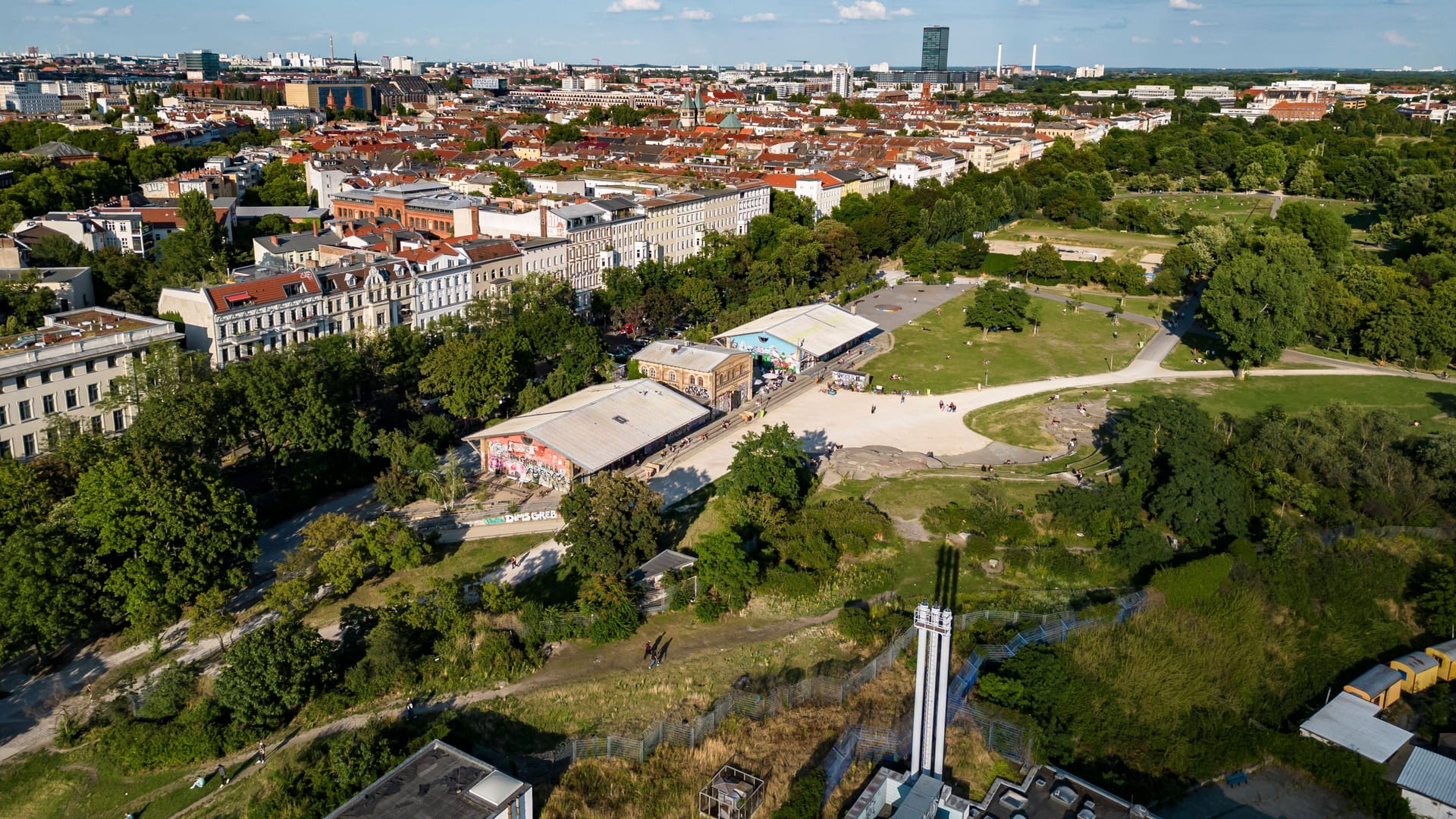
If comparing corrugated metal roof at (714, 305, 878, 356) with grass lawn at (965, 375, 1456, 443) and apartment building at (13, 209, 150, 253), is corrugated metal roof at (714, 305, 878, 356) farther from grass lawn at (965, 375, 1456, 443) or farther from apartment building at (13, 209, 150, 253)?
apartment building at (13, 209, 150, 253)

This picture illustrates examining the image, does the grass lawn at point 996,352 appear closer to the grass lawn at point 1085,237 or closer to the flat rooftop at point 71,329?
the grass lawn at point 1085,237

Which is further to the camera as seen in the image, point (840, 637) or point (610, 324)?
point (610, 324)

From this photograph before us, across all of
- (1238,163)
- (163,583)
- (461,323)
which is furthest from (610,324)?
(1238,163)

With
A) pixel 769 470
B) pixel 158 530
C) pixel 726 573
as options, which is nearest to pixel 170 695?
pixel 158 530

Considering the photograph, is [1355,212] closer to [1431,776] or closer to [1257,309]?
[1257,309]

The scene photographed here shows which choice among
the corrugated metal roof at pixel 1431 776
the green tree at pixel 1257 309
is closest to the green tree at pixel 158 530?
the corrugated metal roof at pixel 1431 776

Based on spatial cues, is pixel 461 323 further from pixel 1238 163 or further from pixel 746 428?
pixel 1238 163

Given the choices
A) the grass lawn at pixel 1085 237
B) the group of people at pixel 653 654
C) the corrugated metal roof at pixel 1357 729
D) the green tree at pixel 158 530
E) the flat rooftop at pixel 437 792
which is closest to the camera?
the flat rooftop at pixel 437 792
